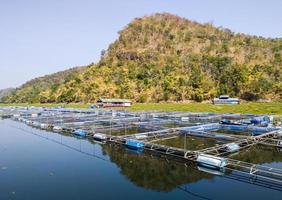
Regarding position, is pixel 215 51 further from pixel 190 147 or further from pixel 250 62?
pixel 190 147

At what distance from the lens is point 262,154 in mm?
23281

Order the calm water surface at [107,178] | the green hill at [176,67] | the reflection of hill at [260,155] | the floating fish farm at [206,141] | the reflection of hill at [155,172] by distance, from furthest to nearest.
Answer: the green hill at [176,67] → the reflection of hill at [260,155] → the floating fish farm at [206,141] → the reflection of hill at [155,172] → the calm water surface at [107,178]

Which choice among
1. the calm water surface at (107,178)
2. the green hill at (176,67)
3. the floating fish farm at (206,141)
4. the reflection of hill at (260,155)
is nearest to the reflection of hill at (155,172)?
the calm water surface at (107,178)

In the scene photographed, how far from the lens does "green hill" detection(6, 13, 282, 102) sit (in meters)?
80.8

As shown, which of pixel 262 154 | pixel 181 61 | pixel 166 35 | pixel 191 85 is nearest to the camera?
pixel 262 154

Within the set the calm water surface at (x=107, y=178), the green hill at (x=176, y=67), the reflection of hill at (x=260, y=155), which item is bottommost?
the calm water surface at (x=107, y=178)

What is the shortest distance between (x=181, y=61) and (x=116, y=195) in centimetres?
9023

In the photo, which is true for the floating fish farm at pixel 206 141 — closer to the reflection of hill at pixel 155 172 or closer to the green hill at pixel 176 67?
the reflection of hill at pixel 155 172

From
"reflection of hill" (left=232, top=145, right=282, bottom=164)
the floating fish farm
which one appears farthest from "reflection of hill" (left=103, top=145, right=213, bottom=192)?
"reflection of hill" (left=232, top=145, right=282, bottom=164)

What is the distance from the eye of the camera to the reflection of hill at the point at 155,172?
17.8 m

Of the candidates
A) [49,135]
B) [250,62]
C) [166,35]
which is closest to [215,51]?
[250,62]

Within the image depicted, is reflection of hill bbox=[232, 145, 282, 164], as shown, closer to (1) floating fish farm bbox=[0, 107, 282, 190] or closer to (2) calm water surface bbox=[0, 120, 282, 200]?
(2) calm water surface bbox=[0, 120, 282, 200]

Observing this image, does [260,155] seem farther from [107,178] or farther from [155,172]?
[107,178]

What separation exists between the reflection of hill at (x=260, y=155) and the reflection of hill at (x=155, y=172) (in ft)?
16.1
